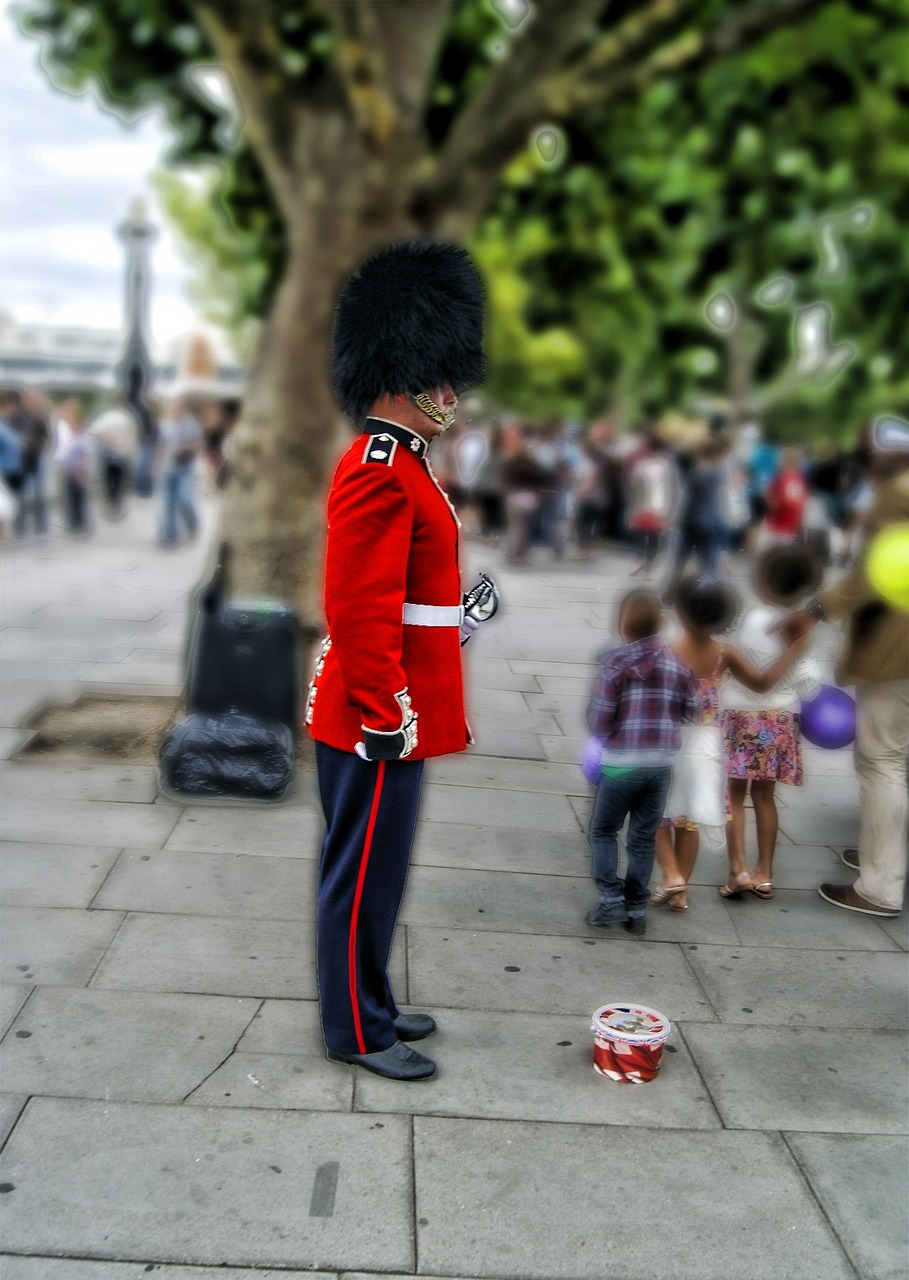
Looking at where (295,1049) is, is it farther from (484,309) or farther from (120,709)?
(120,709)

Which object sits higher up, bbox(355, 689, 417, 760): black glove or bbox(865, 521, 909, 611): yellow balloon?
bbox(865, 521, 909, 611): yellow balloon

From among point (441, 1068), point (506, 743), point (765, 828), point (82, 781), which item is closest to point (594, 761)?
point (765, 828)

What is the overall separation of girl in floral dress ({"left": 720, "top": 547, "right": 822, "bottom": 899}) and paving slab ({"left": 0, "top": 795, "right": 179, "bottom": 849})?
7.07ft

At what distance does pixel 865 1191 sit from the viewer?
3367 mm

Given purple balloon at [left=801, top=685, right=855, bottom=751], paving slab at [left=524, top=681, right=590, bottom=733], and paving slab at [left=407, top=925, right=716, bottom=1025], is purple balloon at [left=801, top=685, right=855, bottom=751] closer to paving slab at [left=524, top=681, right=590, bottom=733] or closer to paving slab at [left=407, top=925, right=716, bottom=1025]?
paving slab at [left=407, top=925, right=716, bottom=1025]

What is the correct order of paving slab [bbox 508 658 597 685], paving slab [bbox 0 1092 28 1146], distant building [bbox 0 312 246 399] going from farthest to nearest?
1. distant building [bbox 0 312 246 399]
2. paving slab [bbox 508 658 597 685]
3. paving slab [bbox 0 1092 28 1146]

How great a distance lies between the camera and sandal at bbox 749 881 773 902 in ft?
17.3

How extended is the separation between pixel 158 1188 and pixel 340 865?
883 mm

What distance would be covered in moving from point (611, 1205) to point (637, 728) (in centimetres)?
179

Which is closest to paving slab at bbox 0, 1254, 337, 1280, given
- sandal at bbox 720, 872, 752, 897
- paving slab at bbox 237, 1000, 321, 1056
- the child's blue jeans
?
paving slab at bbox 237, 1000, 321, 1056

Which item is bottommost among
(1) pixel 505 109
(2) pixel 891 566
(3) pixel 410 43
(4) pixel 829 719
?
(4) pixel 829 719

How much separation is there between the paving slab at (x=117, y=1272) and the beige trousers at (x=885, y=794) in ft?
9.20

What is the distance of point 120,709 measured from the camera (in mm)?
7574

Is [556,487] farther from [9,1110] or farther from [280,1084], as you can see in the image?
[9,1110]
